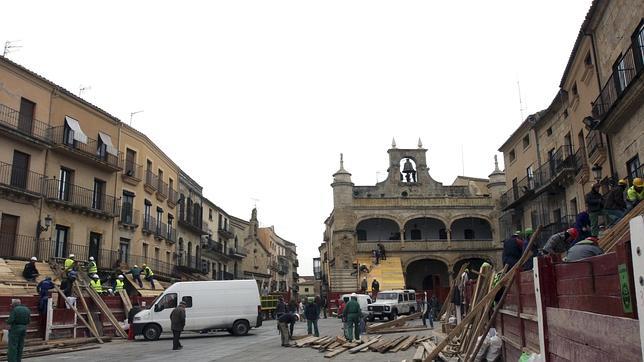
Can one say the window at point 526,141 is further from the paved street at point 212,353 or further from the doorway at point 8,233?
the doorway at point 8,233

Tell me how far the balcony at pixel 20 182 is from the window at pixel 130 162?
23.1 feet

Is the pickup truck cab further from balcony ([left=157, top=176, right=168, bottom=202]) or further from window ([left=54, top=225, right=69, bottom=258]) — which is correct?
window ([left=54, top=225, right=69, bottom=258])

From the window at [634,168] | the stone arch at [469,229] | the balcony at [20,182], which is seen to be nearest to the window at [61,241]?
the balcony at [20,182]

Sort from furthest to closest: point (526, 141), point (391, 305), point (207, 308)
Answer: point (526, 141) < point (391, 305) < point (207, 308)

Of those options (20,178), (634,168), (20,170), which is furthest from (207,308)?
(634,168)

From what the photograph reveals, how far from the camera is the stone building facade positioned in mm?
49812

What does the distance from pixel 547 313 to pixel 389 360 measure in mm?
9342

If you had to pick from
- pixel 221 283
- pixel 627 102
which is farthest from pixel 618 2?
pixel 221 283

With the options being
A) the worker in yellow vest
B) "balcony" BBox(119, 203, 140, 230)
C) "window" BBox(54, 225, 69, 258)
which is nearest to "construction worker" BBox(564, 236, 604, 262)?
the worker in yellow vest

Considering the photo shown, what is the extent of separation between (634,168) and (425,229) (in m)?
34.5

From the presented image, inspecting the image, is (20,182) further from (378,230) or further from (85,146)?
(378,230)

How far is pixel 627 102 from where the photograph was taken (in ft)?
55.3

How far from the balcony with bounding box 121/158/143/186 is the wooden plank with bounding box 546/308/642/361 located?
3135 cm

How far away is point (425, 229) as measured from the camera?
5238 centimetres
